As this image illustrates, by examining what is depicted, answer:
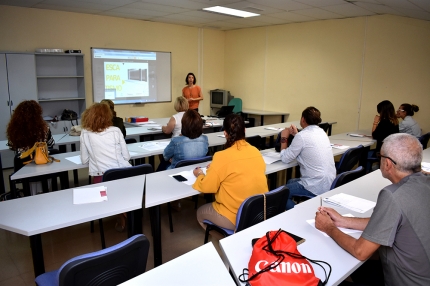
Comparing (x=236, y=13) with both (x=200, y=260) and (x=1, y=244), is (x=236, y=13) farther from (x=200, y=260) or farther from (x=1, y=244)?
(x=200, y=260)

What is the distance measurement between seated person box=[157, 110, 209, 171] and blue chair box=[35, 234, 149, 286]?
1.93m

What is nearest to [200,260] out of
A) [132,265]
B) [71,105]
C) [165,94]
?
[132,265]

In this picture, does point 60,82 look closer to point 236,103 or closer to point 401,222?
point 236,103

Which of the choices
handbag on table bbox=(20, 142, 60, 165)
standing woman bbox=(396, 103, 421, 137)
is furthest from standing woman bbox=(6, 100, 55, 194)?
standing woman bbox=(396, 103, 421, 137)

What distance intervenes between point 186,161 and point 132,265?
1.78 m

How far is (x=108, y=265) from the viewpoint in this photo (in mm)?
1562

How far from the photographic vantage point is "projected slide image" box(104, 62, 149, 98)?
24.8 ft

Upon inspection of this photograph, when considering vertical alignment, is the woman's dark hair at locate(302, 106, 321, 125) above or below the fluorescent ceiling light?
below

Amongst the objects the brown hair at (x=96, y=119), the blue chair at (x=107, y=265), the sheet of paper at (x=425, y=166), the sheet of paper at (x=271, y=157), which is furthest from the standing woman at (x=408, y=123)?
the blue chair at (x=107, y=265)

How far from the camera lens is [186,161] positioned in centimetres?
339

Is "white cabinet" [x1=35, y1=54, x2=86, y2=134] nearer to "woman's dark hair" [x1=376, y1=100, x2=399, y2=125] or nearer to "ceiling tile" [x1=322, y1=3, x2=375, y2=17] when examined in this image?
"ceiling tile" [x1=322, y1=3, x2=375, y2=17]

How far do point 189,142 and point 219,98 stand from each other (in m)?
5.79

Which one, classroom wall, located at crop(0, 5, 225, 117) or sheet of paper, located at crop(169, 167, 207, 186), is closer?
sheet of paper, located at crop(169, 167, 207, 186)

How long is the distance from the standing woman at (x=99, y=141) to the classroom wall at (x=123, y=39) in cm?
417
